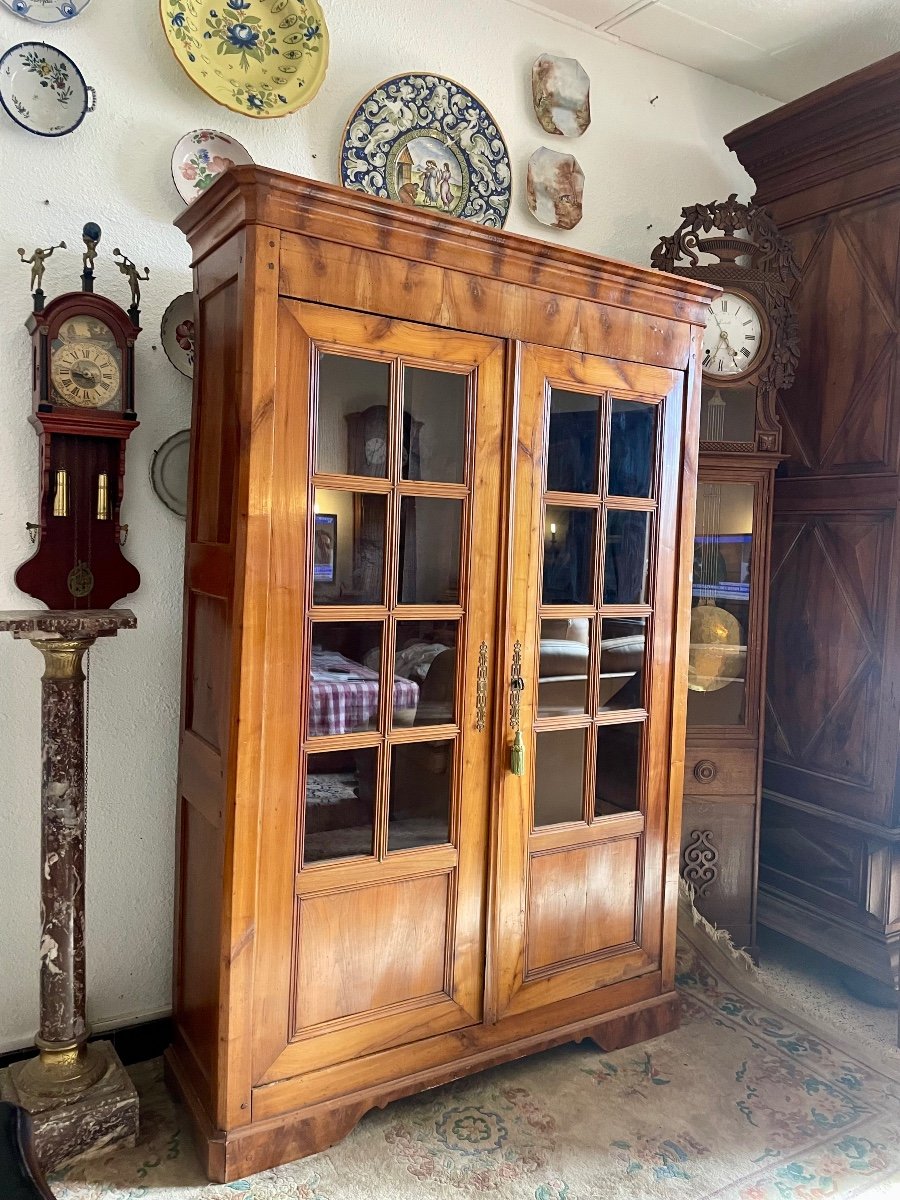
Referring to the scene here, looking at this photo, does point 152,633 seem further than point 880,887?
No

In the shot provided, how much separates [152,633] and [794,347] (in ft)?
6.73

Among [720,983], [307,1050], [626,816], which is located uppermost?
[626,816]

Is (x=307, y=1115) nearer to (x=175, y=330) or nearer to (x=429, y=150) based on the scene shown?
(x=175, y=330)

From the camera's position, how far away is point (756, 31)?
109 inches

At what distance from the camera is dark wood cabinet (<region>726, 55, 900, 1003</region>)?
2.61 metres

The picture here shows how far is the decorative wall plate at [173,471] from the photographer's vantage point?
7.07 feet

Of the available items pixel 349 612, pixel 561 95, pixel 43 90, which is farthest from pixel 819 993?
pixel 43 90

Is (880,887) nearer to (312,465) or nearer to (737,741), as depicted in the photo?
(737,741)

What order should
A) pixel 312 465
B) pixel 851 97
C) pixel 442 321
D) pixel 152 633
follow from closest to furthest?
pixel 312 465 < pixel 442 321 < pixel 152 633 < pixel 851 97

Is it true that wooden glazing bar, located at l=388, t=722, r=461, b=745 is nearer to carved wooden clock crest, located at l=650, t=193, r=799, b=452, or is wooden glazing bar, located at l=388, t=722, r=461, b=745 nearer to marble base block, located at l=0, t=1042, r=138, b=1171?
marble base block, located at l=0, t=1042, r=138, b=1171

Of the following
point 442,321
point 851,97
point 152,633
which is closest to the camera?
point 442,321

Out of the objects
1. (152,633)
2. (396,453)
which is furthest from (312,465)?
(152,633)

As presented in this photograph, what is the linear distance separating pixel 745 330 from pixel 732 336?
1.8 inches

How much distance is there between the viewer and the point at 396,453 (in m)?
1.88
